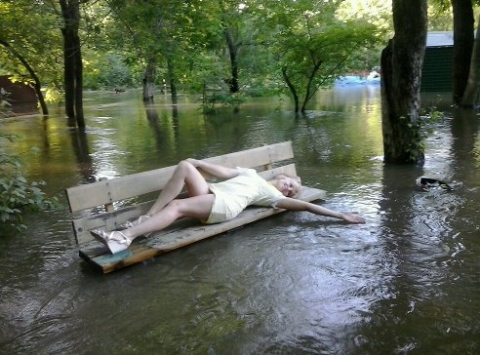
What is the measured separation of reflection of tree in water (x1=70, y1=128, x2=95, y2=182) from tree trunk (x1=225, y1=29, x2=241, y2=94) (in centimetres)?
830

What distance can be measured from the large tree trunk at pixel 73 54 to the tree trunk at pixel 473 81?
13.6 meters

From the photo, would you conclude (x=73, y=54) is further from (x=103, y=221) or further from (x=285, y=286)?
(x=285, y=286)

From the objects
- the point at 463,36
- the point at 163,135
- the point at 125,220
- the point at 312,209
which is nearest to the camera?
the point at 125,220

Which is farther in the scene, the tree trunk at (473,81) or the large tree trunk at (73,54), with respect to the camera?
the tree trunk at (473,81)

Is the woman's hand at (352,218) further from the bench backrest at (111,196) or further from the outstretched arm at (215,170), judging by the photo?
the bench backrest at (111,196)

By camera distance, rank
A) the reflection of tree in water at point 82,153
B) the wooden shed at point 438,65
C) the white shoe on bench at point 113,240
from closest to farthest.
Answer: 1. the white shoe on bench at point 113,240
2. the reflection of tree in water at point 82,153
3. the wooden shed at point 438,65

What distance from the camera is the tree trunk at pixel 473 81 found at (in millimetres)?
15805

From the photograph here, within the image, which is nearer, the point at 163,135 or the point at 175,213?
the point at 175,213

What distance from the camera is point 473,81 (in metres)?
16.3

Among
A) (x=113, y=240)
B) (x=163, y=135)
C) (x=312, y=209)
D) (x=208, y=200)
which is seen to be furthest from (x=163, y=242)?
(x=163, y=135)

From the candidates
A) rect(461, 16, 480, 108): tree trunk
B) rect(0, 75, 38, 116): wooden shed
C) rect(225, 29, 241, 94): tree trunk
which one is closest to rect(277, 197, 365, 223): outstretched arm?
rect(461, 16, 480, 108): tree trunk

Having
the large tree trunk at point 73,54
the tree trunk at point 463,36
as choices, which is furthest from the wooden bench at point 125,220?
the tree trunk at point 463,36

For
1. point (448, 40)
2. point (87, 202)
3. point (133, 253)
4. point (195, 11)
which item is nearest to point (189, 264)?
point (133, 253)

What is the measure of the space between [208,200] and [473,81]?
1493 cm
